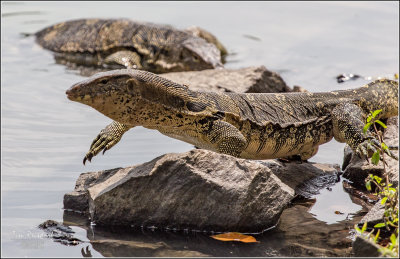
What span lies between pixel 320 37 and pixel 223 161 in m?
10.0

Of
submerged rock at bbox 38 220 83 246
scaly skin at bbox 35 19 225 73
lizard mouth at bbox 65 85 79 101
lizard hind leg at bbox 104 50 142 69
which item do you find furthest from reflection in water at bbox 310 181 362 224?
lizard hind leg at bbox 104 50 142 69

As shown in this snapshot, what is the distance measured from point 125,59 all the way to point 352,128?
8.33 metres

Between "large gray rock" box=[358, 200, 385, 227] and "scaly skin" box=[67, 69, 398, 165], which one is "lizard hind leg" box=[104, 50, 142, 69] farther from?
"large gray rock" box=[358, 200, 385, 227]

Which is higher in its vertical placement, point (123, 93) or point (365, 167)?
point (123, 93)

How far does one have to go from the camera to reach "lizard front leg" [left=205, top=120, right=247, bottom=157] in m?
7.72

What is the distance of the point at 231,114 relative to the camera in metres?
7.97

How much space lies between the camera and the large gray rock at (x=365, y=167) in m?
8.14

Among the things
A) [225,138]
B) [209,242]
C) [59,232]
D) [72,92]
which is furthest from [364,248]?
[72,92]

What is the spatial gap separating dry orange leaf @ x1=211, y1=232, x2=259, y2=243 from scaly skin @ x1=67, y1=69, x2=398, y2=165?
3.80ft

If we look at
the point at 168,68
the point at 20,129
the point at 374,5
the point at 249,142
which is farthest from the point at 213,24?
the point at 249,142

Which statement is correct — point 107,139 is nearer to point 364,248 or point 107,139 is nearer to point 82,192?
point 82,192

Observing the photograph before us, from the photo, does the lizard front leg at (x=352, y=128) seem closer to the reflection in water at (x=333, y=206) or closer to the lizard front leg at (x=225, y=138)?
the reflection in water at (x=333, y=206)

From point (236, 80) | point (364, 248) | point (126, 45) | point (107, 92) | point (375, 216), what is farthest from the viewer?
point (126, 45)

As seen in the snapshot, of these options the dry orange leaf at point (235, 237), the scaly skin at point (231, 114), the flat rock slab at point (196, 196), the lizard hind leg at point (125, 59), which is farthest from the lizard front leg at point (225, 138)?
the lizard hind leg at point (125, 59)
